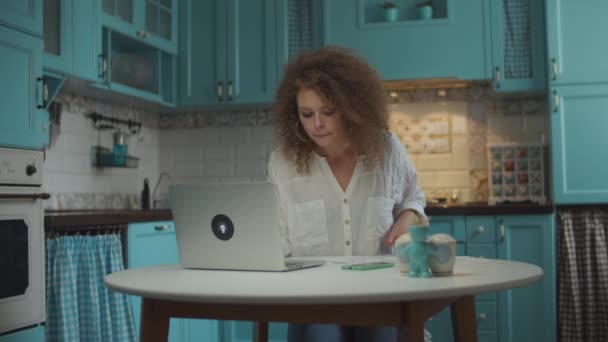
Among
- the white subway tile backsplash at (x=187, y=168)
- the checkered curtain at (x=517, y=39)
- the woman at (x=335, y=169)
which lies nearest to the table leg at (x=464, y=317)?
the woman at (x=335, y=169)

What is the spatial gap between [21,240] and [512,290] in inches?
97.2

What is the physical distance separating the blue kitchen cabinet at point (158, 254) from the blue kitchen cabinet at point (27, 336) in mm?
667

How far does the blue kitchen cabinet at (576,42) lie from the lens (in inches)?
154

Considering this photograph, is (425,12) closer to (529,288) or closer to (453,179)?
(453,179)

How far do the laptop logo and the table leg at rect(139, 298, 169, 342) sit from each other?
10.5 inches

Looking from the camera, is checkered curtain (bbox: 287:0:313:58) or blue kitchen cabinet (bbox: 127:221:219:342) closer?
blue kitchen cabinet (bbox: 127:221:219:342)

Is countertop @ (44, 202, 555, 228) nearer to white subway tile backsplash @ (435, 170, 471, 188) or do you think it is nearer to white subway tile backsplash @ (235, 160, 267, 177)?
white subway tile backsplash @ (435, 170, 471, 188)

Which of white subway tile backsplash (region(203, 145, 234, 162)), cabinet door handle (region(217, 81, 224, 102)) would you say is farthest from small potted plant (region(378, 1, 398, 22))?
white subway tile backsplash (region(203, 145, 234, 162))

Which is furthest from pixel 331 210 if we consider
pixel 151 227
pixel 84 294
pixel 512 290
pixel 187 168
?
pixel 187 168

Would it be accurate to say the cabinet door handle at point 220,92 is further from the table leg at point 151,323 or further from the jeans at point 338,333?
the table leg at point 151,323

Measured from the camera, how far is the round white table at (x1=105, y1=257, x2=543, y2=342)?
1.30 meters

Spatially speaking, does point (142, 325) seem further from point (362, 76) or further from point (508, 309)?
point (508, 309)

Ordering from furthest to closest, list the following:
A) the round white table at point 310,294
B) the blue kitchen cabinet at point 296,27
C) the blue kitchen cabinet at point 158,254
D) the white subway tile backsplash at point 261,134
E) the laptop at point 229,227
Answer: the white subway tile backsplash at point 261,134 → the blue kitchen cabinet at point 296,27 → the blue kitchen cabinet at point 158,254 → the laptop at point 229,227 → the round white table at point 310,294

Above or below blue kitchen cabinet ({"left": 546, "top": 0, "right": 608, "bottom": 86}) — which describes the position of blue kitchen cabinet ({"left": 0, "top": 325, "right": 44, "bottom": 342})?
below
